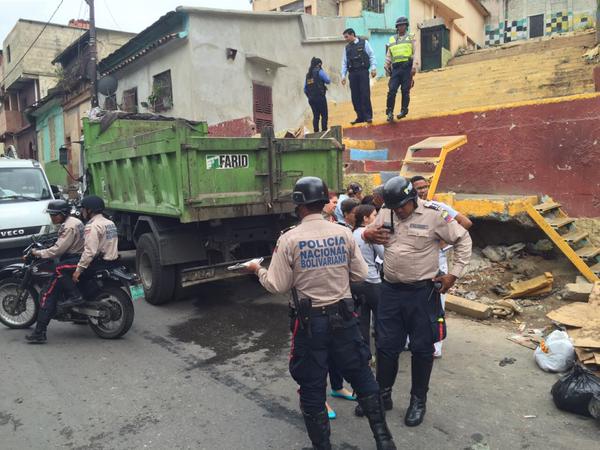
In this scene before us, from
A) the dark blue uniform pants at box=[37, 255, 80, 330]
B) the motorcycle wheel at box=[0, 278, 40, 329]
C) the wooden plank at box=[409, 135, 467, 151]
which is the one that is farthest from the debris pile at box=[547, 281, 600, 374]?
the motorcycle wheel at box=[0, 278, 40, 329]

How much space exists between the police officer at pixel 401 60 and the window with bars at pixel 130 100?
34.1ft

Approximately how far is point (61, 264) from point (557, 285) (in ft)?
19.1

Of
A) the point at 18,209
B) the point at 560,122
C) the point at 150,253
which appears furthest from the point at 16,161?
the point at 560,122

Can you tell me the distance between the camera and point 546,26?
20469 millimetres

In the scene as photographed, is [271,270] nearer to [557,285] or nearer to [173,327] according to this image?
[173,327]

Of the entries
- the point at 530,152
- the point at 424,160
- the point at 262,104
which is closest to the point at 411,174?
the point at 424,160

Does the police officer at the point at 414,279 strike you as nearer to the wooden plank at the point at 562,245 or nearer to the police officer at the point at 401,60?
the wooden plank at the point at 562,245

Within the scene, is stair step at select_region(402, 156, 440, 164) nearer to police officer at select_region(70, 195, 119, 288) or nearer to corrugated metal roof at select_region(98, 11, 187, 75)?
police officer at select_region(70, 195, 119, 288)

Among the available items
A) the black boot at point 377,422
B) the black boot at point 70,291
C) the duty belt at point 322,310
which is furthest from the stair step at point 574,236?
the black boot at point 70,291

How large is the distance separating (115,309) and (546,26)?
21.5 meters

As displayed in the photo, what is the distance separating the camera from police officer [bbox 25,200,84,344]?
16.7 feet

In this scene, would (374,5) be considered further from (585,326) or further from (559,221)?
(585,326)

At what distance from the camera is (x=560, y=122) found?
6914mm

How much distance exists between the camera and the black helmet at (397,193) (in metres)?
3.26
